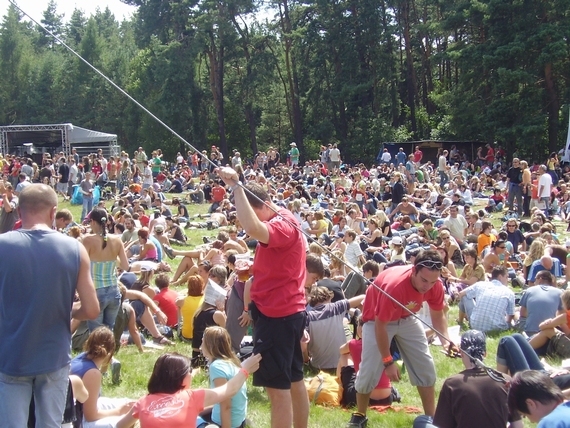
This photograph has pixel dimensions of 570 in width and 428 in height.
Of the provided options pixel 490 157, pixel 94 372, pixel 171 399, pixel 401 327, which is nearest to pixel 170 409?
pixel 171 399

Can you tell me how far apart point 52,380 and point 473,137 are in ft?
109

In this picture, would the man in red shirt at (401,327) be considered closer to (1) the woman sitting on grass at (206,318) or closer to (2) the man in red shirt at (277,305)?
(2) the man in red shirt at (277,305)

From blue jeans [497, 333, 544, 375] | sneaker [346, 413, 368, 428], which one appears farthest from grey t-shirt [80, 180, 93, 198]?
blue jeans [497, 333, 544, 375]

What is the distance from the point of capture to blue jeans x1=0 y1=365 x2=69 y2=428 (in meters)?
3.32

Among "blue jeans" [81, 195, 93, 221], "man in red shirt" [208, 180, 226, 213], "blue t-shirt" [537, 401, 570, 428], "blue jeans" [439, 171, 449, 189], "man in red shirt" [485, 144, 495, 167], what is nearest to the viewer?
"blue t-shirt" [537, 401, 570, 428]

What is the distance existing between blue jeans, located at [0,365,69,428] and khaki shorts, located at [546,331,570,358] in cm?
543

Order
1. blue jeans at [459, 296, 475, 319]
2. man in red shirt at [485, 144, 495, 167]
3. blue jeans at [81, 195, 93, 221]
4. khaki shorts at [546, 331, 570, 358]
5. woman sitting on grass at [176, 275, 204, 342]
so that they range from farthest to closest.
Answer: man in red shirt at [485, 144, 495, 167] → blue jeans at [81, 195, 93, 221] → blue jeans at [459, 296, 475, 319] → woman sitting on grass at [176, 275, 204, 342] → khaki shorts at [546, 331, 570, 358]

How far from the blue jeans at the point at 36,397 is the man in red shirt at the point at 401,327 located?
7.36 feet

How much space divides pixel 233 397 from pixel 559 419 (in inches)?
105

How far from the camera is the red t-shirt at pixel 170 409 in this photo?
3.78 meters

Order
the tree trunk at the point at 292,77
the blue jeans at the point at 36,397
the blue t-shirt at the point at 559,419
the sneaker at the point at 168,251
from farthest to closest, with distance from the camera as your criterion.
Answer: the tree trunk at the point at 292,77 → the sneaker at the point at 168,251 → the blue jeans at the point at 36,397 → the blue t-shirt at the point at 559,419

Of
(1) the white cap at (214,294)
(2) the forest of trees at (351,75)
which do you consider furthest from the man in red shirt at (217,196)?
(2) the forest of trees at (351,75)

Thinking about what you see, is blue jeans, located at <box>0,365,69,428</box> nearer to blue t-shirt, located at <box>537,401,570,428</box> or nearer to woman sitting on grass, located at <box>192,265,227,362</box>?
blue t-shirt, located at <box>537,401,570,428</box>

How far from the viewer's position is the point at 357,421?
5.35m
